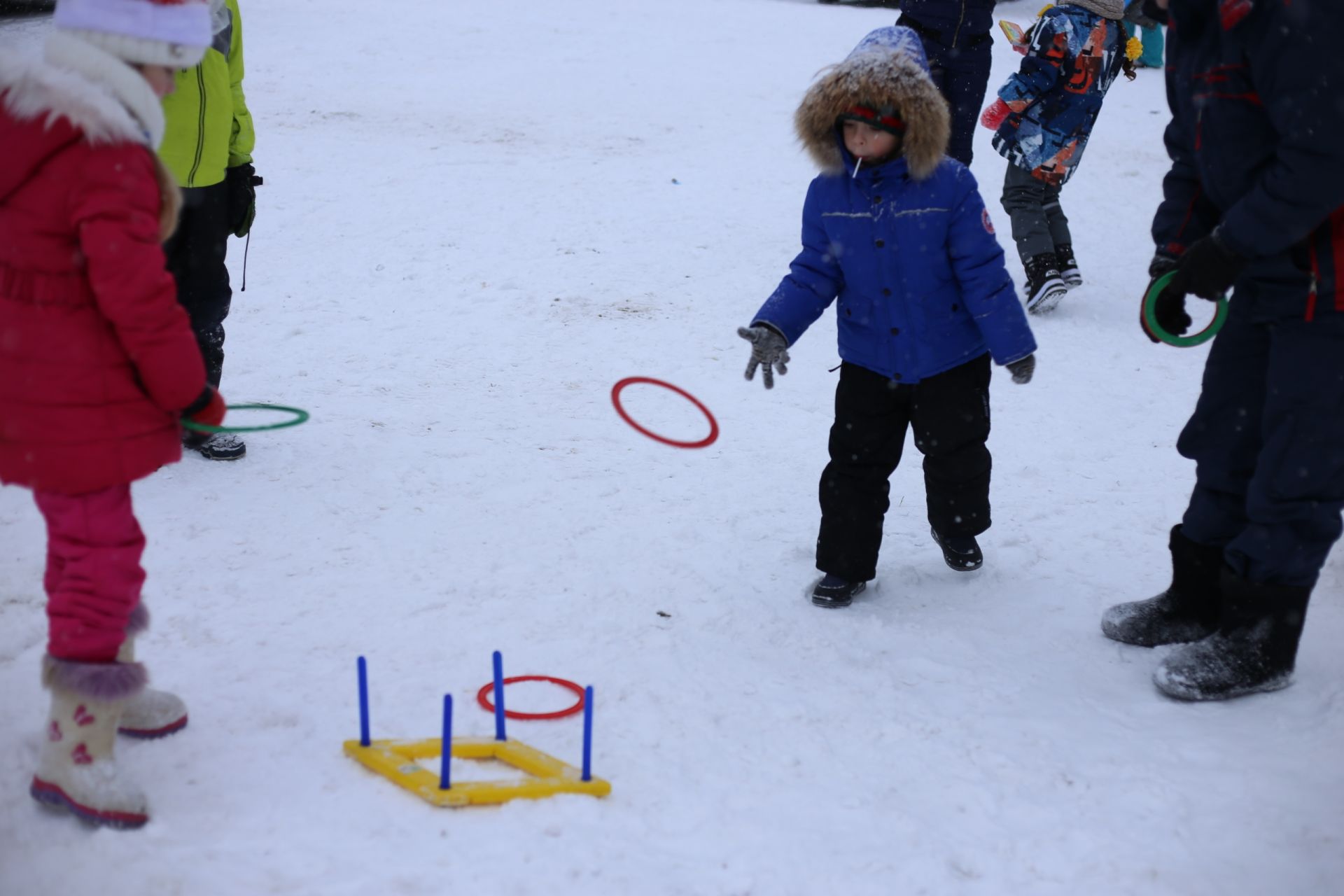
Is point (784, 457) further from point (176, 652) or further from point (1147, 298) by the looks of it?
point (176, 652)

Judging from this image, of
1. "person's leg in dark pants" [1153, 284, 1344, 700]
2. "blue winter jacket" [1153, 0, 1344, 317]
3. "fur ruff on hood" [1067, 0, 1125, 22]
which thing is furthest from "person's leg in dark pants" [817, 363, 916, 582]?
"fur ruff on hood" [1067, 0, 1125, 22]

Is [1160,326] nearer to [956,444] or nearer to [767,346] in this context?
[956,444]

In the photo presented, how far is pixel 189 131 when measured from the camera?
4.70 metres

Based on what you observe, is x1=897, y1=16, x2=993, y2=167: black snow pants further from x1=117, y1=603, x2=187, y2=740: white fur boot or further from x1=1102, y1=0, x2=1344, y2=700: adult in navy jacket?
x1=117, y1=603, x2=187, y2=740: white fur boot

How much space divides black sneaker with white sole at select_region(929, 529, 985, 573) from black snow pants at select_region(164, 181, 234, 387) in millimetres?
3004

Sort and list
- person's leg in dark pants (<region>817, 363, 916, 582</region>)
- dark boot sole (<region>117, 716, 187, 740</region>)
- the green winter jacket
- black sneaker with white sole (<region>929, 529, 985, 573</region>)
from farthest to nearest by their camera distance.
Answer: the green winter jacket
black sneaker with white sole (<region>929, 529, 985, 573</region>)
person's leg in dark pants (<region>817, 363, 916, 582</region>)
dark boot sole (<region>117, 716, 187, 740</region>)

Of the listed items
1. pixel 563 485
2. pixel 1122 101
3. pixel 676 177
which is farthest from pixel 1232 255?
pixel 1122 101

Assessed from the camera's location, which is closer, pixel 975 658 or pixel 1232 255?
pixel 1232 255

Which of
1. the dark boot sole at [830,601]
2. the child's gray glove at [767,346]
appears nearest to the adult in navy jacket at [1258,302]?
the dark boot sole at [830,601]

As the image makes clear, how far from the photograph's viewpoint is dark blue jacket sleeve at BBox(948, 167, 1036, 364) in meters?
3.88

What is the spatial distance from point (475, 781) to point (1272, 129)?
8.72ft

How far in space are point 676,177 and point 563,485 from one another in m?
5.81

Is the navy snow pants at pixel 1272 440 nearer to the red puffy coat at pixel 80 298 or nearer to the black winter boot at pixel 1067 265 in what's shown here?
the red puffy coat at pixel 80 298

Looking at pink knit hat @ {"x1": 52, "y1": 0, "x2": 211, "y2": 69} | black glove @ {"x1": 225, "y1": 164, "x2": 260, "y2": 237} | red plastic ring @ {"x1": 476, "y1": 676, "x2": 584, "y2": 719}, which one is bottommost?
red plastic ring @ {"x1": 476, "y1": 676, "x2": 584, "y2": 719}
